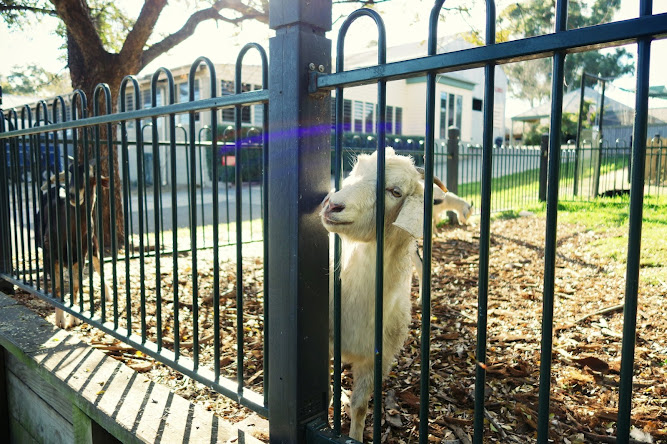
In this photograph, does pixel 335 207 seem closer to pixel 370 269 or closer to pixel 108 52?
pixel 370 269

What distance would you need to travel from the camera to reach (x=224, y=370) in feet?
11.7

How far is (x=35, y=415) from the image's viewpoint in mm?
2961

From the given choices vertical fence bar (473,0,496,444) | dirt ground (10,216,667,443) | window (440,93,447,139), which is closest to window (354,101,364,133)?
window (440,93,447,139)

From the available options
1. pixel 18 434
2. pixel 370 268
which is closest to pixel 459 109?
pixel 370 268

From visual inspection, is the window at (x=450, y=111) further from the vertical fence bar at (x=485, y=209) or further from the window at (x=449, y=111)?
the vertical fence bar at (x=485, y=209)

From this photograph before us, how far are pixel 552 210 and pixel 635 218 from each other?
0.57 feet

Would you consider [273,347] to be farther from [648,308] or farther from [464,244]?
[464,244]

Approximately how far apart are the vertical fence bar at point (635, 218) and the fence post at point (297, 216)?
3.13ft

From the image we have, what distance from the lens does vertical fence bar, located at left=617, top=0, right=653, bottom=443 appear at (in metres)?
1.06

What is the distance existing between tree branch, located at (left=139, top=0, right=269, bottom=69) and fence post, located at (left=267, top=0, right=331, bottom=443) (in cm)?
655

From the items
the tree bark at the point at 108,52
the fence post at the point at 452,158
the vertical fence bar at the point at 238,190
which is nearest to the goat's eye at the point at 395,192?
the vertical fence bar at the point at 238,190

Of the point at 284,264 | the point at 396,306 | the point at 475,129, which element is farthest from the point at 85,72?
the point at 475,129

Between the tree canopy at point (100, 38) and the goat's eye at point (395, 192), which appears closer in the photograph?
the goat's eye at point (395, 192)

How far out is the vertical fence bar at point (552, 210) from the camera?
1.20m
